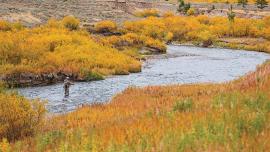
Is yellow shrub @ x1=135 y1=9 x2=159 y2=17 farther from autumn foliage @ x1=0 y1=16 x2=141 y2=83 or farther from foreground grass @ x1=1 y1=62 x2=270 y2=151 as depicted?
foreground grass @ x1=1 y1=62 x2=270 y2=151

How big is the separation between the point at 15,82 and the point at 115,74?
33.4 feet

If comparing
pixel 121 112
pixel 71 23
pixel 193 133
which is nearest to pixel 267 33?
pixel 71 23

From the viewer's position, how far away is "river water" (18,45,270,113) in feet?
97.2

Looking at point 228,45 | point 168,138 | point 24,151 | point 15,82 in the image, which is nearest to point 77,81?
point 15,82

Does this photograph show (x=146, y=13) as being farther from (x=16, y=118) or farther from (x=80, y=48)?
(x=16, y=118)

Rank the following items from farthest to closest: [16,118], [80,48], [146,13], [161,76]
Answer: [146,13], [80,48], [161,76], [16,118]

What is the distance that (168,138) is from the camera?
28.2 ft

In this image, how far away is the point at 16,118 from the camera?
571 inches

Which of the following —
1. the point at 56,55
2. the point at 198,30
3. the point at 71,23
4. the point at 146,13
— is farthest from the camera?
the point at 146,13

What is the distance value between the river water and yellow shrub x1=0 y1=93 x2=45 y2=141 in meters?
10.1

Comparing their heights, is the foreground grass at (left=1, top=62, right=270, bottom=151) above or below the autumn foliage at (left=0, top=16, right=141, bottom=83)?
above

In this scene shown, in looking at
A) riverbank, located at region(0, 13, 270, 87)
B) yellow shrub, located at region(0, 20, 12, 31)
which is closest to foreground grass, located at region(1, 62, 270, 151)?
riverbank, located at region(0, 13, 270, 87)

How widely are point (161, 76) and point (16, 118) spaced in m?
26.5

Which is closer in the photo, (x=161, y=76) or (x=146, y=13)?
(x=161, y=76)
